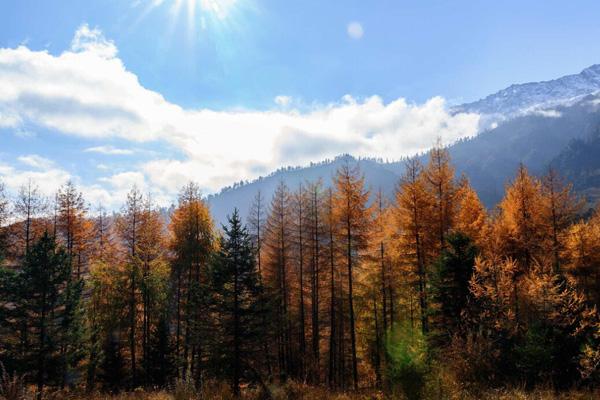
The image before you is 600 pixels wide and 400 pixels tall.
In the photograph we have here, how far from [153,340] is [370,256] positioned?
1874 centimetres

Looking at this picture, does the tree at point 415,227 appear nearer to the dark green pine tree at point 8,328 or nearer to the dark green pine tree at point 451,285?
the dark green pine tree at point 451,285

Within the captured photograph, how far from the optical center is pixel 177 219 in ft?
98.1

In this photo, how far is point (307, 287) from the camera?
30891 mm

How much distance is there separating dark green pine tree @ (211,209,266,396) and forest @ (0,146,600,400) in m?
0.08

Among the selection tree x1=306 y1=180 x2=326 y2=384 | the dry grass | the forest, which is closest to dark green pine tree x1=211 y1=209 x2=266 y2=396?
the forest

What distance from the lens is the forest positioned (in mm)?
15711

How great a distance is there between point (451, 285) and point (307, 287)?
1422 centimetres

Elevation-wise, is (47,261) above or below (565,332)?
above

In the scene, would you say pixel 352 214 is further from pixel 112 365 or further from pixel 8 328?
pixel 8 328

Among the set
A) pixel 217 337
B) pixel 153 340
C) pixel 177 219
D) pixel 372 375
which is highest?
pixel 177 219

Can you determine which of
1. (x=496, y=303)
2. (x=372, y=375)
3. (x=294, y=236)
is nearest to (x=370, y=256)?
(x=294, y=236)

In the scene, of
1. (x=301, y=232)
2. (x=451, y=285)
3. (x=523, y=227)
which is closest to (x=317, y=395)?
(x=451, y=285)

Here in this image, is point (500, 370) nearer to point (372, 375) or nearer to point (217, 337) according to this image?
point (217, 337)

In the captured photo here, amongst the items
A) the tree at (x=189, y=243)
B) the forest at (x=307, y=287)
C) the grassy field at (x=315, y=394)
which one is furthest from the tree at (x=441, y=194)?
the tree at (x=189, y=243)
